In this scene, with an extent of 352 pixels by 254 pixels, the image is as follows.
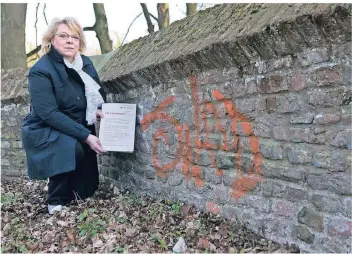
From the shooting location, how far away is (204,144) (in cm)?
356

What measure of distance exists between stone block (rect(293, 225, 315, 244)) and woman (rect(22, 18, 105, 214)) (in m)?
2.15

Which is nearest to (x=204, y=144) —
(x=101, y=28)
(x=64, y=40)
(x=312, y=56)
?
(x=312, y=56)

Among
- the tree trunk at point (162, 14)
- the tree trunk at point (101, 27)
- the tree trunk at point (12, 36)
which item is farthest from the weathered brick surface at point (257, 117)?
the tree trunk at point (162, 14)

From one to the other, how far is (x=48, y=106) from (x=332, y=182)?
268 cm

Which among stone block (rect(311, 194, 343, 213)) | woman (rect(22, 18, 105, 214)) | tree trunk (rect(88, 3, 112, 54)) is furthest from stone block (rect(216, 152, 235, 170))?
tree trunk (rect(88, 3, 112, 54))

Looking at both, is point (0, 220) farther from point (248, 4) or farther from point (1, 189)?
point (248, 4)

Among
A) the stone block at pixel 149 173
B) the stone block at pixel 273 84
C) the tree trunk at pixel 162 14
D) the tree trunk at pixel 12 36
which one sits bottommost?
the stone block at pixel 149 173

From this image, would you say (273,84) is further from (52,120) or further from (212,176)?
(52,120)

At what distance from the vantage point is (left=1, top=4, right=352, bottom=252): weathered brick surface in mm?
2516

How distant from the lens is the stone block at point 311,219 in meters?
2.65

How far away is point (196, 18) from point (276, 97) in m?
1.51

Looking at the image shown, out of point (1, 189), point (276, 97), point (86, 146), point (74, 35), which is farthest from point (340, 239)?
point (1, 189)

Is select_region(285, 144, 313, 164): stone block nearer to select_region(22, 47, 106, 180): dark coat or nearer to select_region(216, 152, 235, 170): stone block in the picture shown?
select_region(216, 152, 235, 170): stone block

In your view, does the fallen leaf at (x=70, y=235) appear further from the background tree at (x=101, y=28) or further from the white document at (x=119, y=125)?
the background tree at (x=101, y=28)
